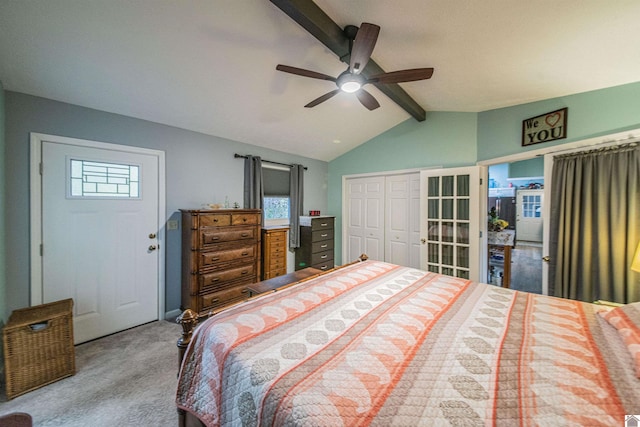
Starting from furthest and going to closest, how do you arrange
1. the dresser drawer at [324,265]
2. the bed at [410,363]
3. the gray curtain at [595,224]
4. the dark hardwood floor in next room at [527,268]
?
1. the dresser drawer at [324,265]
2. the dark hardwood floor in next room at [527,268]
3. the gray curtain at [595,224]
4. the bed at [410,363]

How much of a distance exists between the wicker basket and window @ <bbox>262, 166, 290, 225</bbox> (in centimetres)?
262

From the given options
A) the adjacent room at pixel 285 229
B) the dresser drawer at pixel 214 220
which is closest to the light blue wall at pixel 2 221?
the adjacent room at pixel 285 229

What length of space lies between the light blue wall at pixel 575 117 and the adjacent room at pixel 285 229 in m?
0.02

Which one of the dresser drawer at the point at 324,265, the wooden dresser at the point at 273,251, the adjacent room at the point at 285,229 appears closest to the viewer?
the adjacent room at the point at 285,229

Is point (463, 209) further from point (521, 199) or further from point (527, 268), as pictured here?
point (521, 199)

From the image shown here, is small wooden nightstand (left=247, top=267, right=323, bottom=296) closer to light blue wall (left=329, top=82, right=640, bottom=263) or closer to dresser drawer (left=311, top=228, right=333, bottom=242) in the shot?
dresser drawer (left=311, top=228, right=333, bottom=242)

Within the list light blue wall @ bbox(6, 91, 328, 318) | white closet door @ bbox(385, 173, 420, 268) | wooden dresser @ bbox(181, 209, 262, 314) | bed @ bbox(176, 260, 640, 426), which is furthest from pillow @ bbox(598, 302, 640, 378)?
light blue wall @ bbox(6, 91, 328, 318)

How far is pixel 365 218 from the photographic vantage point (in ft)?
15.4

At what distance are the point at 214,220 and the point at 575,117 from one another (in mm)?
4002

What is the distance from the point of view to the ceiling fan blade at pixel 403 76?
1.80 m

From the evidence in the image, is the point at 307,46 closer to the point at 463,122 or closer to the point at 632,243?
the point at 463,122

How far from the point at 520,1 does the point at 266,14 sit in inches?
65.4

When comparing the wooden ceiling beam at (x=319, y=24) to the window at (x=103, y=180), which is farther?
the window at (x=103, y=180)

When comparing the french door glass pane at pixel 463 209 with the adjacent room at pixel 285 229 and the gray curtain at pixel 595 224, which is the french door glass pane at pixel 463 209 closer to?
the adjacent room at pixel 285 229
